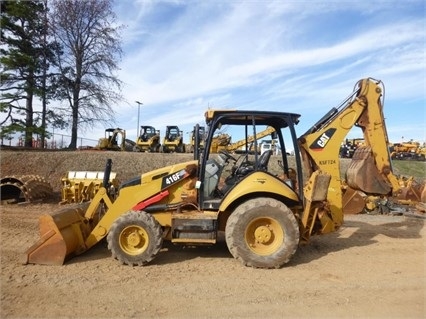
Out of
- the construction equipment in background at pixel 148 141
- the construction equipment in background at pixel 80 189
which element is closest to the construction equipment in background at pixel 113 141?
the construction equipment in background at pixel 148 141

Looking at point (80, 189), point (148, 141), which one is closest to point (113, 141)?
point (148, 141)

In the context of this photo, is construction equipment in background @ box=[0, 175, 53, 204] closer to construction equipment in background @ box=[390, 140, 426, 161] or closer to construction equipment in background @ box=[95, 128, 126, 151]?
construction equipment in background @ box=[95, 128, 126, 151]

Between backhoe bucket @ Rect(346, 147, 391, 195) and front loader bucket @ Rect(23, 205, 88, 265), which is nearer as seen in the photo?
front loader bucket @ Rect(23, 205, 88, 265)

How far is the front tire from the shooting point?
242 inches

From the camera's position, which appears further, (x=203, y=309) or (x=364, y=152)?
(x=364, y=152)

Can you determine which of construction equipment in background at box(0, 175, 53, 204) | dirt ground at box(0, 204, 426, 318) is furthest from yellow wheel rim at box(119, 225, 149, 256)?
construction equipment in background at box(0, 175, 53, 204)

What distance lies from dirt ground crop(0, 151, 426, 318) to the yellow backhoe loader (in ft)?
1.07

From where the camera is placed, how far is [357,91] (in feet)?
25.1

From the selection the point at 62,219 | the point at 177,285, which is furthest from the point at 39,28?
the point at 177,285

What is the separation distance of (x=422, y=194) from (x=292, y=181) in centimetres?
896

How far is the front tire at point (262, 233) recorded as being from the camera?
614 cm

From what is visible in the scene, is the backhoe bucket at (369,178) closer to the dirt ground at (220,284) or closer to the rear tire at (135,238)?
the dirt ground at (220,284)

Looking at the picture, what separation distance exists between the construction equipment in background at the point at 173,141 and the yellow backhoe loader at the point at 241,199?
2537cm

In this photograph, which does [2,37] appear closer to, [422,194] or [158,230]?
[158,230]
